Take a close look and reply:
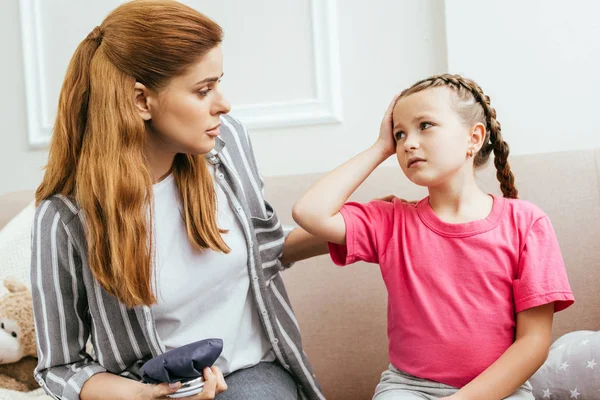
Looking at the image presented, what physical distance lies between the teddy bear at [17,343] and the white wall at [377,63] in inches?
35.2

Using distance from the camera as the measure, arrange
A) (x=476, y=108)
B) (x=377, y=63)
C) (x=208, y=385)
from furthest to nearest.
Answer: (x=377, y=63) → (x=476, y=108) → (x=208, y=385)

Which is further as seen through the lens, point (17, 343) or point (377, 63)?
point (377, 63)

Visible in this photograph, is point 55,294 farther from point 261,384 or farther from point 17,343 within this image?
point 261,384

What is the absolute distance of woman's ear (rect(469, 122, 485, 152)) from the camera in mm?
1383

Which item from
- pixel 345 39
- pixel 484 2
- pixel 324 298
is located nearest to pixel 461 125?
pixel 324 298

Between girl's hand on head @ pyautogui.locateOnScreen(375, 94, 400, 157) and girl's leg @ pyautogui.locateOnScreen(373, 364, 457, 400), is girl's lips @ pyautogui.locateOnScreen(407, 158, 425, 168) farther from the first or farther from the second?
girl's leg @ pyautogui.locateOnScreen(373, 364, 457, 400)

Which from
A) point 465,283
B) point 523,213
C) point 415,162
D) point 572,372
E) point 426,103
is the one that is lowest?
point 572,372

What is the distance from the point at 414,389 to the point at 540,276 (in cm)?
31

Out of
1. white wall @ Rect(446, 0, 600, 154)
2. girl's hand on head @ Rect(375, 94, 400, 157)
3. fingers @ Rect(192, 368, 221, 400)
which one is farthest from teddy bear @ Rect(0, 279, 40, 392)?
white wall @ Rect(446, 0, 600, 154)

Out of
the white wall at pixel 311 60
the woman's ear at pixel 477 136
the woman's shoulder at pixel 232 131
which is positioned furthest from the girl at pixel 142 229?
the white wall at pixel 311 60

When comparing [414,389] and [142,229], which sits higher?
[142,229]

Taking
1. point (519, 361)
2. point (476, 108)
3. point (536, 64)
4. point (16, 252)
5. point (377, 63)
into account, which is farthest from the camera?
point (377, 63)

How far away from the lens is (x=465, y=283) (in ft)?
4.39

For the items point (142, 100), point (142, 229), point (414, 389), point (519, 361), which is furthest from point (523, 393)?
point (142, 100)
